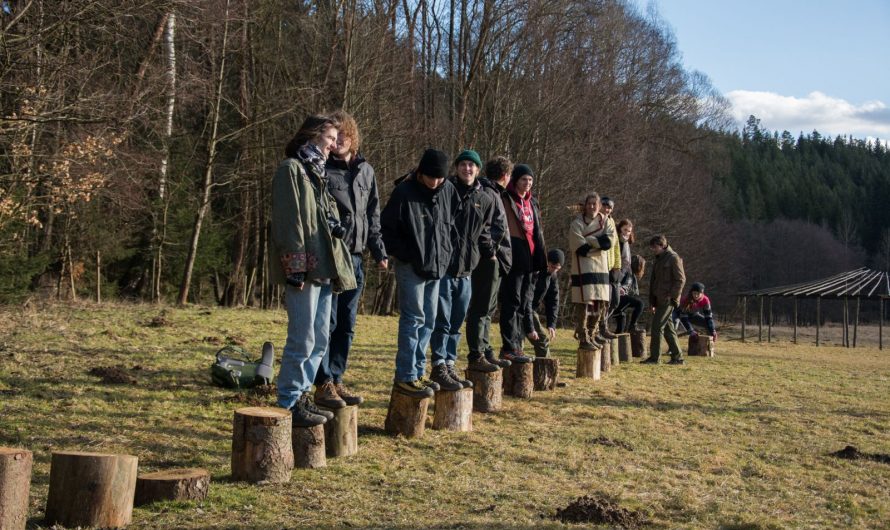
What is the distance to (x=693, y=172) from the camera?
163 feet

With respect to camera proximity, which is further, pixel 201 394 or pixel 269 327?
pixel 269 327

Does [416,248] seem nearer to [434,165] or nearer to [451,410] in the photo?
[434,165]

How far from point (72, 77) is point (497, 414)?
315 inches

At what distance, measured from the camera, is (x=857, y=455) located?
6844mm

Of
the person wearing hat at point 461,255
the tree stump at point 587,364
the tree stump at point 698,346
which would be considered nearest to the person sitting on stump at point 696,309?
the tree stump at point 698,346

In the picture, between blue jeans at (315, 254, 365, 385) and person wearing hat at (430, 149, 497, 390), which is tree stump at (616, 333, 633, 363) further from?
blue jeans at (315, 254, 365, 385)

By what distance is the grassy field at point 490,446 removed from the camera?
4.89 meters

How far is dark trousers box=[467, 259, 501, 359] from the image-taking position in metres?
7.95

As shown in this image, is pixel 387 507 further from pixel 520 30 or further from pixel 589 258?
pixel 520 30

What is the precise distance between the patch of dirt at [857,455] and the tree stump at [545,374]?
123 inches

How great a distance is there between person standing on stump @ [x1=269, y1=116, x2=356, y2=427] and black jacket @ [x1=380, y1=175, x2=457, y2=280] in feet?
3.39

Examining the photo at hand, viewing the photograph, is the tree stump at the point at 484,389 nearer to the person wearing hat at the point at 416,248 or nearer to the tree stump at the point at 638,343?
the person wearing hat at the point at 416,248

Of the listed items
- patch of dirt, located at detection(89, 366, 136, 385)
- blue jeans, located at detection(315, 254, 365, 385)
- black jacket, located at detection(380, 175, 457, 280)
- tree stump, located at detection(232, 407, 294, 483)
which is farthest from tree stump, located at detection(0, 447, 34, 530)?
patch of dirt, located at detection(89, 366, 136, 385)

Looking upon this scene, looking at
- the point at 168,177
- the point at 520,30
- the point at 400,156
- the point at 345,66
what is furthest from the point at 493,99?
the point at 168,177
